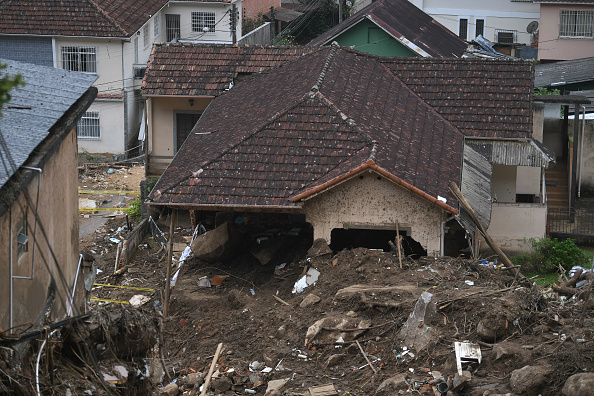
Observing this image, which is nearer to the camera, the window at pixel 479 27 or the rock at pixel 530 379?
the rock at pixel 530 379

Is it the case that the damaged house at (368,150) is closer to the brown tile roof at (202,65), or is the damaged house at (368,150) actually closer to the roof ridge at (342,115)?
the roof ridge at (342,115)

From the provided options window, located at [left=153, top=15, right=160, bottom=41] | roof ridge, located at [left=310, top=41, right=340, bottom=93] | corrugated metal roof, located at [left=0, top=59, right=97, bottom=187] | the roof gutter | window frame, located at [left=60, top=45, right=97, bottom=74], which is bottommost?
the roof gutter

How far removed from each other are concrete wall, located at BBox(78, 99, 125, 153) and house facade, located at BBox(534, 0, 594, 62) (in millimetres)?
21326

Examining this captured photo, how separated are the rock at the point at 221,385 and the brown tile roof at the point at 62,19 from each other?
68.6ft

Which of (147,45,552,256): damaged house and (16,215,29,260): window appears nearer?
(16,215,29,260): window

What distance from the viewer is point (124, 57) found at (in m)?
32.2

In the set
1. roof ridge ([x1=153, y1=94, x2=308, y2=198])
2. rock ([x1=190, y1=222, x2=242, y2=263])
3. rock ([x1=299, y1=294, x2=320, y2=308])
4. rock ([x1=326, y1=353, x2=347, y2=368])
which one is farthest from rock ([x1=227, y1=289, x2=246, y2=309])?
rock ([x1=326, y1=353, x2=347, y2=368])

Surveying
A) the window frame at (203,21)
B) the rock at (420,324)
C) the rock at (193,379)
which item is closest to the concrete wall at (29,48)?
the window frame at (203,21)

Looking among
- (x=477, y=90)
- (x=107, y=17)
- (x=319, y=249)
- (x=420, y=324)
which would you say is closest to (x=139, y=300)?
(x=319, y=249)

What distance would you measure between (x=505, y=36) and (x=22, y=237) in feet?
129

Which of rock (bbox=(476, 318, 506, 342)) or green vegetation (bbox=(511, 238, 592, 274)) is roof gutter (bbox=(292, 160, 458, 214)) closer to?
rock (bbox=(476, 318, 506, 342))

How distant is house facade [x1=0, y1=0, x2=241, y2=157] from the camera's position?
3161cm

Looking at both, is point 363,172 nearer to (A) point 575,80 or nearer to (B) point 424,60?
(B) point 424,60

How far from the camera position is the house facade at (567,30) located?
41125 mm
